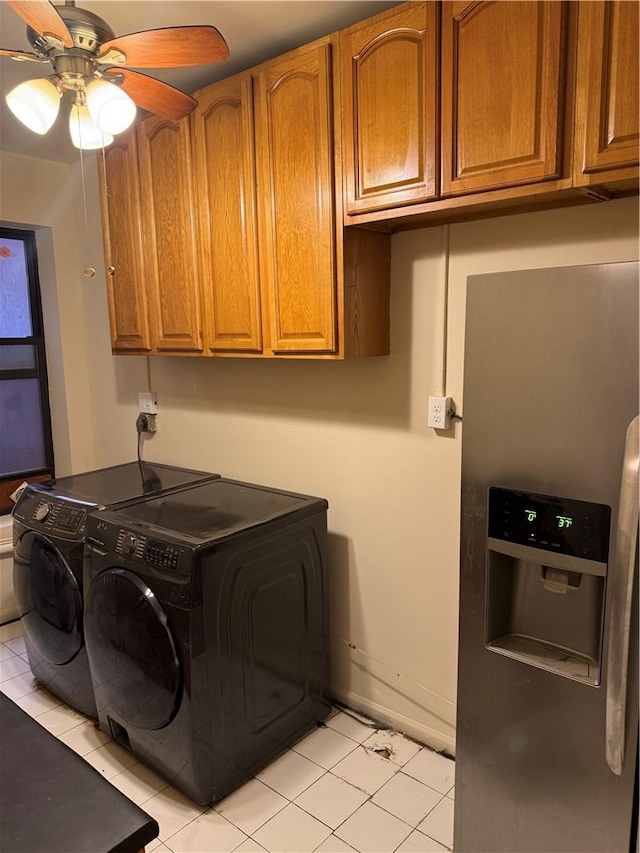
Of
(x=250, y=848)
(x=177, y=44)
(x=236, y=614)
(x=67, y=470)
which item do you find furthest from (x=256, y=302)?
(x=67, y=470)

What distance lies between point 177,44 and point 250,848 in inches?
86.9

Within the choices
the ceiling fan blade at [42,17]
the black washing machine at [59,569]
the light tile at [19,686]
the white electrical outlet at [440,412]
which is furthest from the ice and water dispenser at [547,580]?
the light tile at [19,686]

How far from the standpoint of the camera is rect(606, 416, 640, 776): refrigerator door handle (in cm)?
114

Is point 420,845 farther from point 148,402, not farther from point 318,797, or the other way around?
point 148,402

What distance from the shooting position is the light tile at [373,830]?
1751 millimetres

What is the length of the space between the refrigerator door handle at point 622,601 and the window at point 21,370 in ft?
10.6

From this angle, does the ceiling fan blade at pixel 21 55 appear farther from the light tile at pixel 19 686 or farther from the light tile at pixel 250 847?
the light tile at pixel 19 686

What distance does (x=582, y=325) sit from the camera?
120 cm

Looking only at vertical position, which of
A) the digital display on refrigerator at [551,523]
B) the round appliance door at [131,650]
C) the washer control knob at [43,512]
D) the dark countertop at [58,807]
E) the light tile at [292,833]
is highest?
the digital display on refrigerator at [551,523]

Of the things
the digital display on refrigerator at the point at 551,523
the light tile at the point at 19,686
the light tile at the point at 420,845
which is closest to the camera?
the digital display on refrigerator at the point at 551,523

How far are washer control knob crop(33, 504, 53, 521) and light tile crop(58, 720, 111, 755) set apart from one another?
850 millimetres

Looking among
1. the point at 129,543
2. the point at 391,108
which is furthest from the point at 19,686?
the point at 391,108

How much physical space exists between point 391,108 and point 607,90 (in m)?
0.60

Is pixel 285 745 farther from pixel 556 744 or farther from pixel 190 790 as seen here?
pixel 556 744
